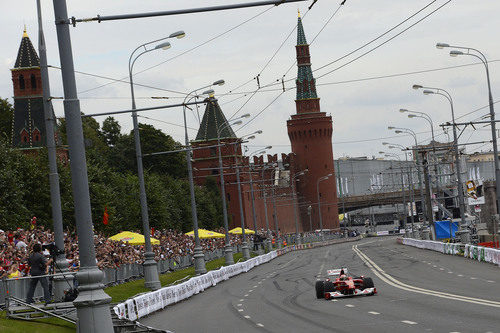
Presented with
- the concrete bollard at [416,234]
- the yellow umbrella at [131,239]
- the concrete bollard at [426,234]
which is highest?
the yellow umbrella at [131,239]

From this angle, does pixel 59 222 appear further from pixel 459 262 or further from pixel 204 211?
pixel 204 211

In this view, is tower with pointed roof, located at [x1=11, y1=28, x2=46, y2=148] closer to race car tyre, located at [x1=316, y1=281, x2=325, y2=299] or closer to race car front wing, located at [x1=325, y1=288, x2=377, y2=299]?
race car tyre, located at [x1=316, y1=281, x2=325, y2=299]

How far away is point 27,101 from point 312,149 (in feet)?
236

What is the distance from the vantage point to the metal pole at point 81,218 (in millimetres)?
13141

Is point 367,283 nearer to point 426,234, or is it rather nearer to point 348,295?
point 348,295

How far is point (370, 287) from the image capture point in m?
28.1

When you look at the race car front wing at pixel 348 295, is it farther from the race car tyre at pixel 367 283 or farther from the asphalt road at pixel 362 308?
the asphalt road at pixel 362 308

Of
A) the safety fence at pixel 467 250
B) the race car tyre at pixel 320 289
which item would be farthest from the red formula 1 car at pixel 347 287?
the safety fence at pixel 467 250

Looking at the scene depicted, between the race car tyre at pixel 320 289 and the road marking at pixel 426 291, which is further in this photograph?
the race car tyre at pixel 320 289

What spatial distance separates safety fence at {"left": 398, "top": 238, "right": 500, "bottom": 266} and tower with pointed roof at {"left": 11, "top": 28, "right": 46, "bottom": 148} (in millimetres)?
44251

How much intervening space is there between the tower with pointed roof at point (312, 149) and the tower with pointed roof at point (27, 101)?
67.2 meters

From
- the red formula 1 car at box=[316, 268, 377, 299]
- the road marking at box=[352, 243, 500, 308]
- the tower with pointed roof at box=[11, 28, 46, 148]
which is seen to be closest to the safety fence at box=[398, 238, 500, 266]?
the road marking at box=[352, 243, 500, 308]

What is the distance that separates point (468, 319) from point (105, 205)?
51690 millimetres

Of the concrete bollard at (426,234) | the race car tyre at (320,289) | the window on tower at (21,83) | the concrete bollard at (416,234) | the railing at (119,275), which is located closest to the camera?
the railing at (119,275)
